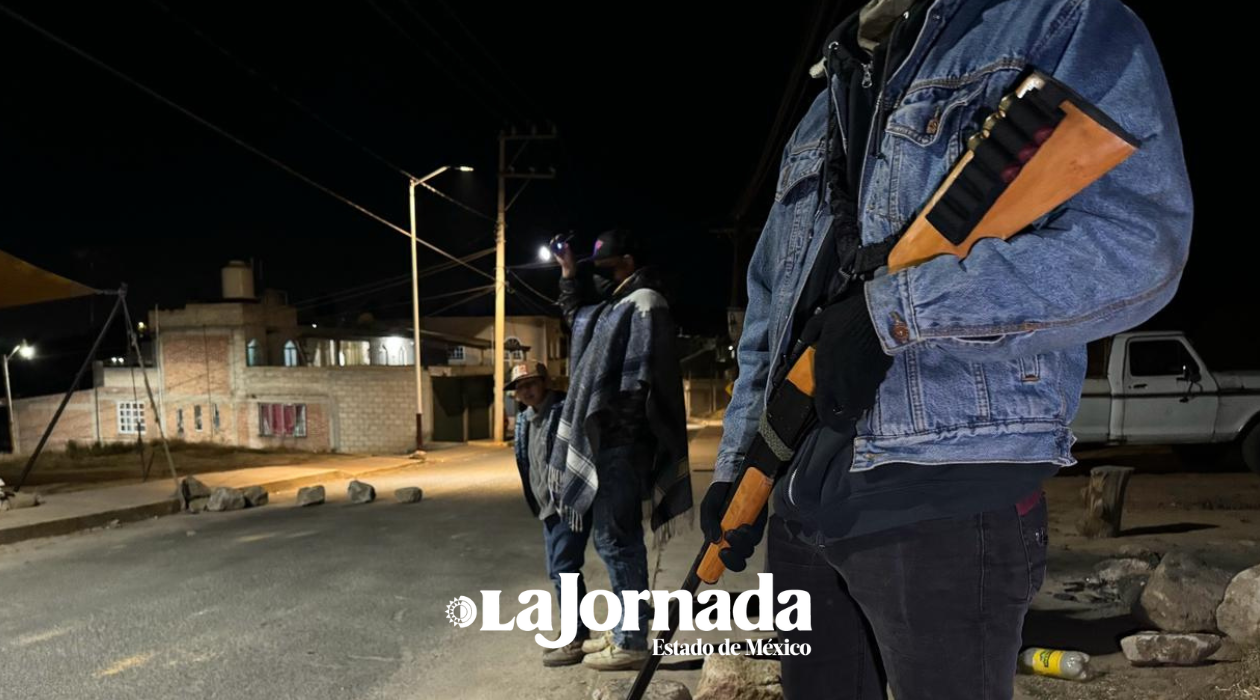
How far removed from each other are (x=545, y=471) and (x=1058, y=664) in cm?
257

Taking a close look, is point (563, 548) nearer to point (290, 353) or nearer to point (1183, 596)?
point (1183, 596)

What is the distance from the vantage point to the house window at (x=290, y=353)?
33031mm

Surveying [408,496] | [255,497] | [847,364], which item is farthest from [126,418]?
[847,364]

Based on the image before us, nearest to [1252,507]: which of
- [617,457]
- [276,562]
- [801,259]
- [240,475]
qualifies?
[617,457]

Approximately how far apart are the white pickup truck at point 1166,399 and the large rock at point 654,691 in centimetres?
855

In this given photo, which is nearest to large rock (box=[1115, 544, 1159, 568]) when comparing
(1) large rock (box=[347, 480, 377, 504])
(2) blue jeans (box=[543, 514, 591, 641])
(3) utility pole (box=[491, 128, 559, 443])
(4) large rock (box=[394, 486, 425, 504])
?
(2) blue jeans (box=[543, 514, 591, 641])

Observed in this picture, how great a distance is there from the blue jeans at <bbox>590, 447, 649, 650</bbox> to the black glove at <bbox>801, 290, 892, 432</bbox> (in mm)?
2417

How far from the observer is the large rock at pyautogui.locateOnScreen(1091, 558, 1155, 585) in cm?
468

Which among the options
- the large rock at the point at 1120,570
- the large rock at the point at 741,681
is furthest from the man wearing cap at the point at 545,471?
the large rock at the point at 1120,570

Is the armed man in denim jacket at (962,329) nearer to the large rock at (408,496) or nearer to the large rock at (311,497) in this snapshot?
the large rock at (408,496)

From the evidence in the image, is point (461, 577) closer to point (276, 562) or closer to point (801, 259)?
point (276, 562)

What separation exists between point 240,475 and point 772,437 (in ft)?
42.1

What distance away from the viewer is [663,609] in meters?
4.71

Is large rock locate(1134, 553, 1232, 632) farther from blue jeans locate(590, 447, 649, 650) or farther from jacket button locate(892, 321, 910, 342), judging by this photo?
jacket button locate(892, 321, 910, 342)
